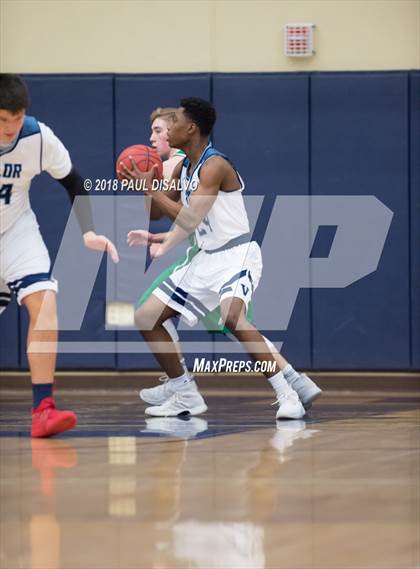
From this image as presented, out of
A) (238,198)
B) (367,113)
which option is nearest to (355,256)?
(367,113)

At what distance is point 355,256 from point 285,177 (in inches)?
33.1

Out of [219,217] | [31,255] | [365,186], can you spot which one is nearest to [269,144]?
[365,186]

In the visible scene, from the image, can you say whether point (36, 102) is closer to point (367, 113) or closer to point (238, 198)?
point (367, 113)

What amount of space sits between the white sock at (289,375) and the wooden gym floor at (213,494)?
10.2 inches

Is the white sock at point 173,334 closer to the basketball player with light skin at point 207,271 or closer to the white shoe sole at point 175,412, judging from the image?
the basketball player with light skin at point 207,271

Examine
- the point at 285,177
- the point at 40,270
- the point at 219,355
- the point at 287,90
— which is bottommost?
the point at 219,355

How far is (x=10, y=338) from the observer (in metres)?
10.3

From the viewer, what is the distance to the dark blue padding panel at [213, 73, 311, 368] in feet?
33.4

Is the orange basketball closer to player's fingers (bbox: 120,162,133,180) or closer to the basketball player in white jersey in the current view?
player's fingers (bbox: 120,162,133,180)

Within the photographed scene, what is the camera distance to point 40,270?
250 inches

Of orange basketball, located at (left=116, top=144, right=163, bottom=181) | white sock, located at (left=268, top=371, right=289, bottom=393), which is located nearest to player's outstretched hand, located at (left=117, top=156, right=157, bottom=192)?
orange basketball, located at (left=116, top=144, right=163, bottom=181)

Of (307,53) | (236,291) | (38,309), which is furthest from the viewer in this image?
(307,53)

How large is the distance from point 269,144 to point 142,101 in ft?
3.52

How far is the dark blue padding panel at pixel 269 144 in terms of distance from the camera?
1017cm
